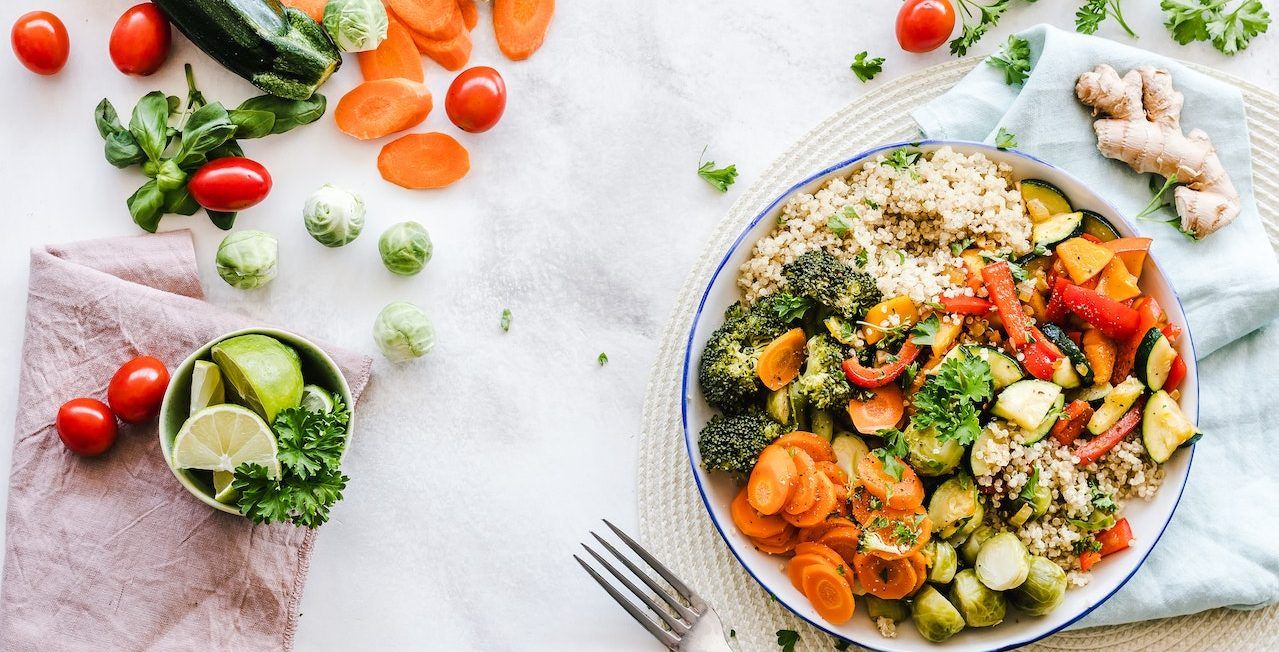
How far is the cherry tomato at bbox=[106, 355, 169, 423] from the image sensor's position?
317 centimetres

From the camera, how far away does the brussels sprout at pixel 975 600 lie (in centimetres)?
290

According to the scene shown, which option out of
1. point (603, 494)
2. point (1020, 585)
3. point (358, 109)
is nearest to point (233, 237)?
point (358, 109)

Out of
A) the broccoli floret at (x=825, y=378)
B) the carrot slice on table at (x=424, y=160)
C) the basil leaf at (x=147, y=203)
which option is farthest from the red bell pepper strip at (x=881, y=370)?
the basil leaf at (x=147, y=203)

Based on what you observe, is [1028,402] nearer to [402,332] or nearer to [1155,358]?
[1155,358]

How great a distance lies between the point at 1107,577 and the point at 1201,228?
1232 millimetres

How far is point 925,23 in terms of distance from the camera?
3.31 metres

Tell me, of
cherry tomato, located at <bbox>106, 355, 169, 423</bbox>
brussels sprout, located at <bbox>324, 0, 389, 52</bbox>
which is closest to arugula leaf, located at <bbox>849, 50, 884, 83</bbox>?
brussels sprout, located at <bbox>324, 0, 389, 52</bbox>

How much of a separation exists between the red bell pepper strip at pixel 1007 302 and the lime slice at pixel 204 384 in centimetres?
254

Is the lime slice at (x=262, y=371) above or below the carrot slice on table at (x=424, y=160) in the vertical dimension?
below

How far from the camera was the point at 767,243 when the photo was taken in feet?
10.1

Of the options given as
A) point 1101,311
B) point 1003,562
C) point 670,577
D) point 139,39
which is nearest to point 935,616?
point 1003,562

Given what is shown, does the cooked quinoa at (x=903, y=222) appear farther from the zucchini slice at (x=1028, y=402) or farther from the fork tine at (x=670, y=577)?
the fork tine at (x=670, y=577)

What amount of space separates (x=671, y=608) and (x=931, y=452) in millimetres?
1073

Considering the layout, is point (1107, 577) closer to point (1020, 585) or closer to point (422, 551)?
point (1020, 585)
